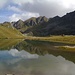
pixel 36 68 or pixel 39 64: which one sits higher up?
pixel 36 68

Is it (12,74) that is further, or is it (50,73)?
(50,73)

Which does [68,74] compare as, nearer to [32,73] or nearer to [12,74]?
[32,73]

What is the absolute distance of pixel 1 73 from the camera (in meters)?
52.3

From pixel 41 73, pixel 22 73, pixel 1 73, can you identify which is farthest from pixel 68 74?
pixel 1 73

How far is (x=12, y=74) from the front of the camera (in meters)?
50.3

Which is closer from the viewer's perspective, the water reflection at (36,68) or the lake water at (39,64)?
the water reflection at (36,68)

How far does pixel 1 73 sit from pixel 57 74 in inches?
549

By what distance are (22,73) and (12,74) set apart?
329 centimetres

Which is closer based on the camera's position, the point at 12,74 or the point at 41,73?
the point at 12,74

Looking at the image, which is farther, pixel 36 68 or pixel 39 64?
pixel 39 64

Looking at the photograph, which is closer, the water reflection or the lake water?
the water reflection

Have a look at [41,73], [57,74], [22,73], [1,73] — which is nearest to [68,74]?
[57,74]

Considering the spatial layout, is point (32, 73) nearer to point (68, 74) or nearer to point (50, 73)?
point (50, 73)

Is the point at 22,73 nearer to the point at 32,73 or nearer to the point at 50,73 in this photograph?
the point at 32,73
